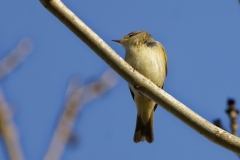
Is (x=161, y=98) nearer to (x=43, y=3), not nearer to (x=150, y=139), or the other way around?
(x=43, y=3)

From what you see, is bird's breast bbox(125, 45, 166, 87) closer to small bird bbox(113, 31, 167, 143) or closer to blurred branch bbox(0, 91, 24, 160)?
small bird bbox(113, 31, 167, 143)

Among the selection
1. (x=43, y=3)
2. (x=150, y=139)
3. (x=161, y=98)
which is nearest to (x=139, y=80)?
(x=161, y=98)

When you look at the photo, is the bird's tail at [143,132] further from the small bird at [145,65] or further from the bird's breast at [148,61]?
the bird's breast at [148,61]

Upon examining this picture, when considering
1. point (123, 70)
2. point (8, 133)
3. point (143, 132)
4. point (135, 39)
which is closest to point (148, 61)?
point (135, 39)

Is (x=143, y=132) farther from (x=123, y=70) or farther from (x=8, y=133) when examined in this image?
(x=8, y=133)

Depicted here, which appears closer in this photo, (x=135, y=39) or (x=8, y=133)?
(x=8, y=133)

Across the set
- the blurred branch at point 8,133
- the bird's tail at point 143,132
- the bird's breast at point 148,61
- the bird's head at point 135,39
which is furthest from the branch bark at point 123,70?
the bird's tail at point 143,132
